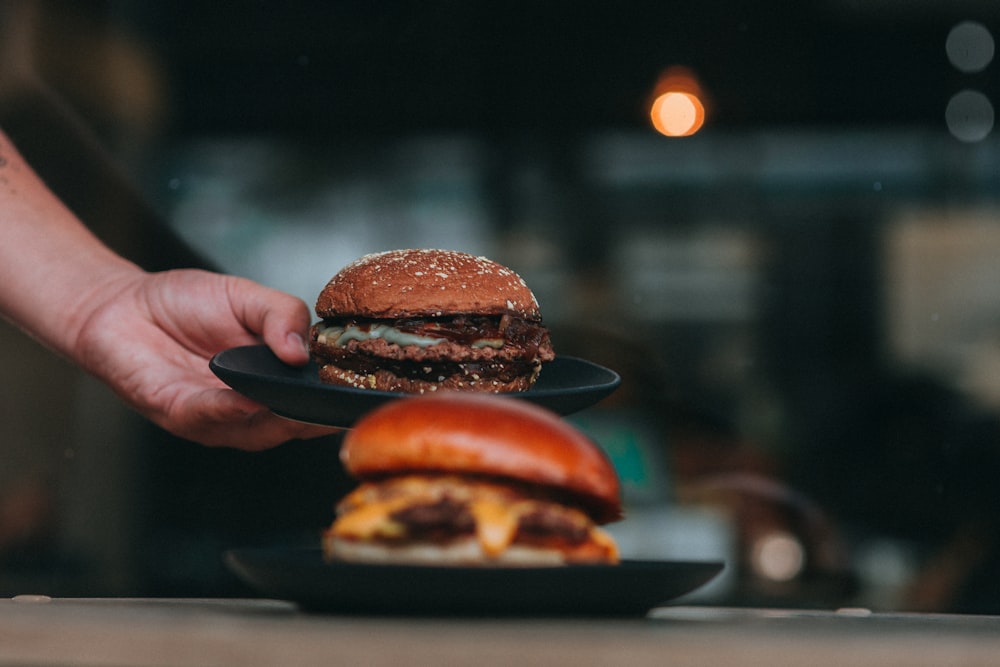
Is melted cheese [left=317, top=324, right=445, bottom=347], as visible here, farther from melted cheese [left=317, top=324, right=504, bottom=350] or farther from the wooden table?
the wooden table

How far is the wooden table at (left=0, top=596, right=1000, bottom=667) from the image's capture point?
1.92 feet

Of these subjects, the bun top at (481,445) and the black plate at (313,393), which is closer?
the bun top at (481,445)

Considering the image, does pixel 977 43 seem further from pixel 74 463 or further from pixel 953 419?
pixel 74 463

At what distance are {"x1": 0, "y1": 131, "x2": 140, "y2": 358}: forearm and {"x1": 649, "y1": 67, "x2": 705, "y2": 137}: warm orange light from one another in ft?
5.08

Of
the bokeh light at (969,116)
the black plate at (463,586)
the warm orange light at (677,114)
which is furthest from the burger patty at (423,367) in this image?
the bokeh light at (969,116)

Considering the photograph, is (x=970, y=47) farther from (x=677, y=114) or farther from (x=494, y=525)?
(x=494, y=525)

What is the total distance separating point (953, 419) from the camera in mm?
2693

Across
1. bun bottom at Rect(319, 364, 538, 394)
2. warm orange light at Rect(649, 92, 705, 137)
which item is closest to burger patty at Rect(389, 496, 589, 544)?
bun bottom at Rect(319, 364, 538, 394)

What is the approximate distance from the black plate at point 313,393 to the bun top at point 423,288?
135 millimetres

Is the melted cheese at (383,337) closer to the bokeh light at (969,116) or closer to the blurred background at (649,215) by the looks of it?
the blurred background at (649,215)

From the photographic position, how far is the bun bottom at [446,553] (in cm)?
76

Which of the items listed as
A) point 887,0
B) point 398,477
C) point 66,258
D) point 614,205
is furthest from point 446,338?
point 887,0

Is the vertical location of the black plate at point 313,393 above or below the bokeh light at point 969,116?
below

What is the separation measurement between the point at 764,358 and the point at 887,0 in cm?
95
